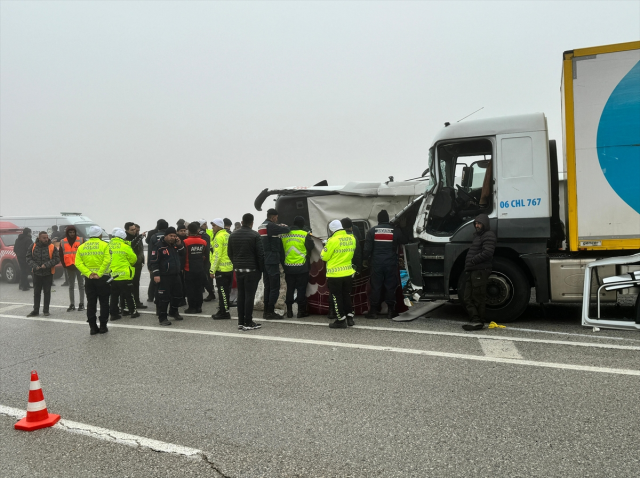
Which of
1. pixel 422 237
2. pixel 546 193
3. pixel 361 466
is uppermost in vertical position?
pixel 546 193

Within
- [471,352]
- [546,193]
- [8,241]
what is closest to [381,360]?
[471,352]

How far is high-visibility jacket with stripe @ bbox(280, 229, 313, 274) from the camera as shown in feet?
27.8

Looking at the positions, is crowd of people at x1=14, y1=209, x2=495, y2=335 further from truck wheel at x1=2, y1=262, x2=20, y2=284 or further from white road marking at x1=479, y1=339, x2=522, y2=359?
truck wheel at x1=2, y1=262, x2=20, y2=284

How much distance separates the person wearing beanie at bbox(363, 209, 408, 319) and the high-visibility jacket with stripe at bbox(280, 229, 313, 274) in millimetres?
1097

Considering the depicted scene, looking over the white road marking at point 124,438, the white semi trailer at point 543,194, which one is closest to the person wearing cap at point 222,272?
the white semi trailer at point 543,194

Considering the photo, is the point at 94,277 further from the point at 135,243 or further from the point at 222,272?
the point at 135,243

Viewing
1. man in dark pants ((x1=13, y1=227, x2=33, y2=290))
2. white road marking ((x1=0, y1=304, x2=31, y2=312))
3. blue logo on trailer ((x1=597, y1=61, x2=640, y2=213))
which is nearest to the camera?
blue logo on trailer ((x1=597, y1=61, x2=640, y2=213))

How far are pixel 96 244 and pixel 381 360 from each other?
5.25 m

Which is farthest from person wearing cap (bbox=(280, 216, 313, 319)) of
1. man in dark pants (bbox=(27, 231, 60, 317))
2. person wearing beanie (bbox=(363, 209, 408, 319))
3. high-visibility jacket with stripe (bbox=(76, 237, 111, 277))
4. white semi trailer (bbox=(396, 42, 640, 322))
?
man in dark pants (bbox=(27, 231, 60, 317))

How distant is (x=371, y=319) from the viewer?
8.19 m

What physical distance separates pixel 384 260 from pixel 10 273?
14.7 meters

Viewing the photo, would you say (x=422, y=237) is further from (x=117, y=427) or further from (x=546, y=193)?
(x=117, y=427)

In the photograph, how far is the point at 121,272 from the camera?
352 inches

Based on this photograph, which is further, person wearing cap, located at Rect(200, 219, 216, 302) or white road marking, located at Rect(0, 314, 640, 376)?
person wearing cap, located at Rect(200, 219, 216, 302)
